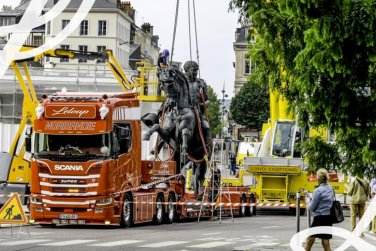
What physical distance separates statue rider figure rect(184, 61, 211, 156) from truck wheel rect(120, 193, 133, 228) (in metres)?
6.83

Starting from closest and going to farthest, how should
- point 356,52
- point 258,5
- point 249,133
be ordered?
point 356,52, point 258,5, point 249,133

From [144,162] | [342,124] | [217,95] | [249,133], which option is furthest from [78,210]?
[217,95]

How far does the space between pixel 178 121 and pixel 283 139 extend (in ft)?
28.6

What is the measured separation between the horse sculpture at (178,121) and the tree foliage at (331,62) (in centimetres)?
1552

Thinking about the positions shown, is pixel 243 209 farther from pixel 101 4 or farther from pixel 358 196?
pixel 101 4

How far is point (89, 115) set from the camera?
98.8ft

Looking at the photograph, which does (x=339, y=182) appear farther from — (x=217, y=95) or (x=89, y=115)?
(x=217, y=95)

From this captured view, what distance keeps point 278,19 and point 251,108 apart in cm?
9608

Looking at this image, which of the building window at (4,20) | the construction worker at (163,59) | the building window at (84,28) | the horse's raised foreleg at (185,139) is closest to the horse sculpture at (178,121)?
the horse's raised foreleg at (185,139)

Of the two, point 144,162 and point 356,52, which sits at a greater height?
point 356,52

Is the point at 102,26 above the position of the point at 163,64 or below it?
above

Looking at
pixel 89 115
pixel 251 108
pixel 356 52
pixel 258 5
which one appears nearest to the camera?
pixel 356 52

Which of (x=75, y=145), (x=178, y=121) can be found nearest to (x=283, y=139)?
(x=178, y=121)

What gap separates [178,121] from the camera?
37.7 m
